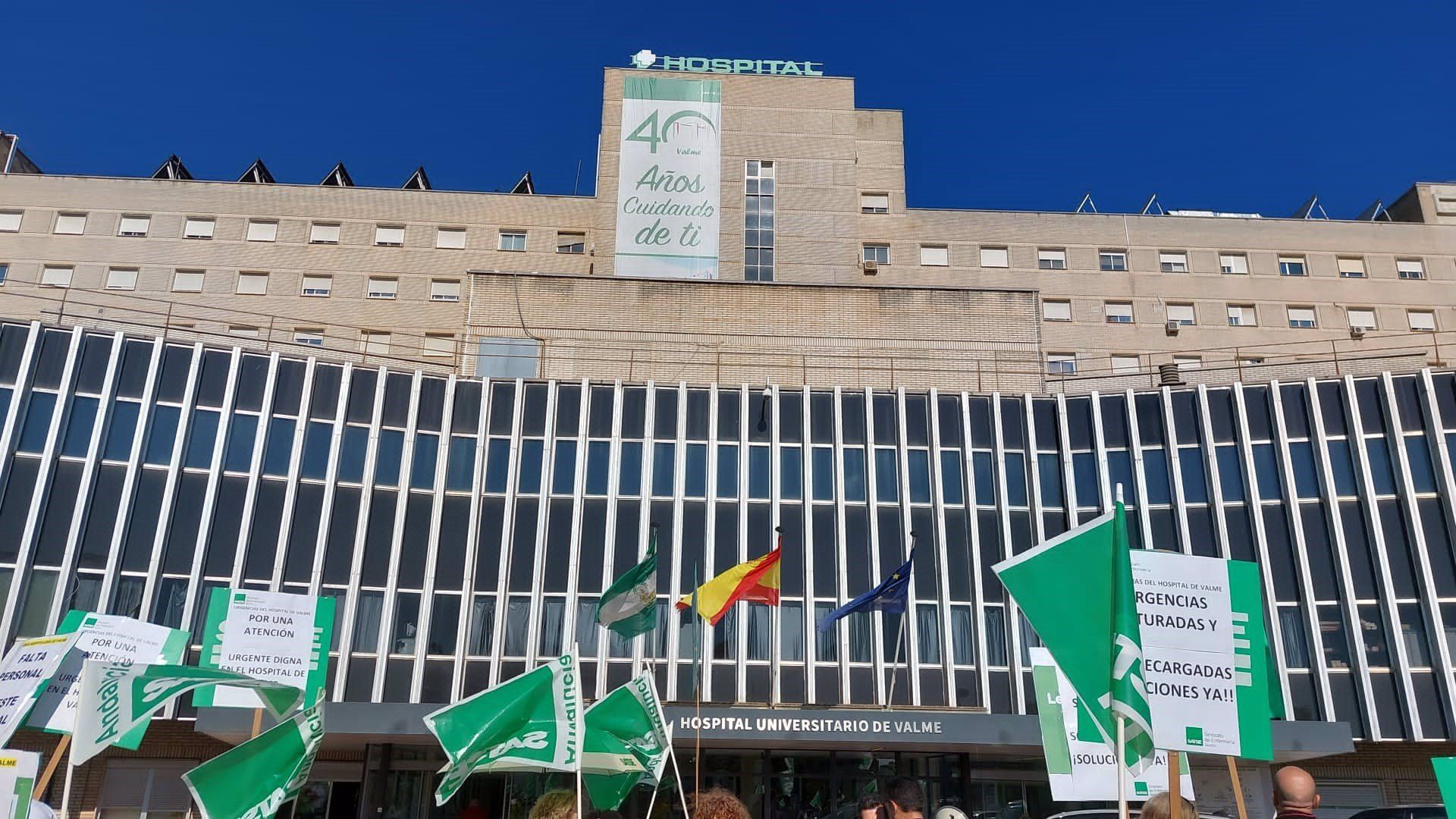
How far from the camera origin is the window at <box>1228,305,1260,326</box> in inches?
1809

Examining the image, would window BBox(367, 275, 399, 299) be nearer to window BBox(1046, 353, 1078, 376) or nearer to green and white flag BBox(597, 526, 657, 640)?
window BBox(1046, 353, 1078, 376)

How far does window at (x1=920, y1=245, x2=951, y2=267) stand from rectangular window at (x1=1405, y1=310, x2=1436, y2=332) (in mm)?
17639

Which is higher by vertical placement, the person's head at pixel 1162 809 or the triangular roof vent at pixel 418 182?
the triangular roof vent at pixel 418 182

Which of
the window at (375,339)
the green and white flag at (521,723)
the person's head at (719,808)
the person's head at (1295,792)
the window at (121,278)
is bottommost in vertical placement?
the person's head at (719,808)

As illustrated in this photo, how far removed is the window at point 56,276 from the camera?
4347 centimetres

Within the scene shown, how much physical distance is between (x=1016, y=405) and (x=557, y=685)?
780 inches

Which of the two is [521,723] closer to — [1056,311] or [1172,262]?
[1056,311]

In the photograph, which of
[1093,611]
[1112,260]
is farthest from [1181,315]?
[1093,611]

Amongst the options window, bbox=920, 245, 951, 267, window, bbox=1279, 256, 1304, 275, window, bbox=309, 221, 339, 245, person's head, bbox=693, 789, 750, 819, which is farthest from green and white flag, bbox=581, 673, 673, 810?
window, bbox=1279, 256, 1304, 275

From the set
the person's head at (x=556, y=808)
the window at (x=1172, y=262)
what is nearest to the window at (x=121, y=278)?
the window at (x=1172, y=262)

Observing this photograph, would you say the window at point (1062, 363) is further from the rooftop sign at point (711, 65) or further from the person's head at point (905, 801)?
the person's head at point (905, 801)

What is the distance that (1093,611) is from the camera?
8023 mm

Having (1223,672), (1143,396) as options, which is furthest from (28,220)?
(1223,672)

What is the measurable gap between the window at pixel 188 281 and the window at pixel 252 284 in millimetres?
1394
